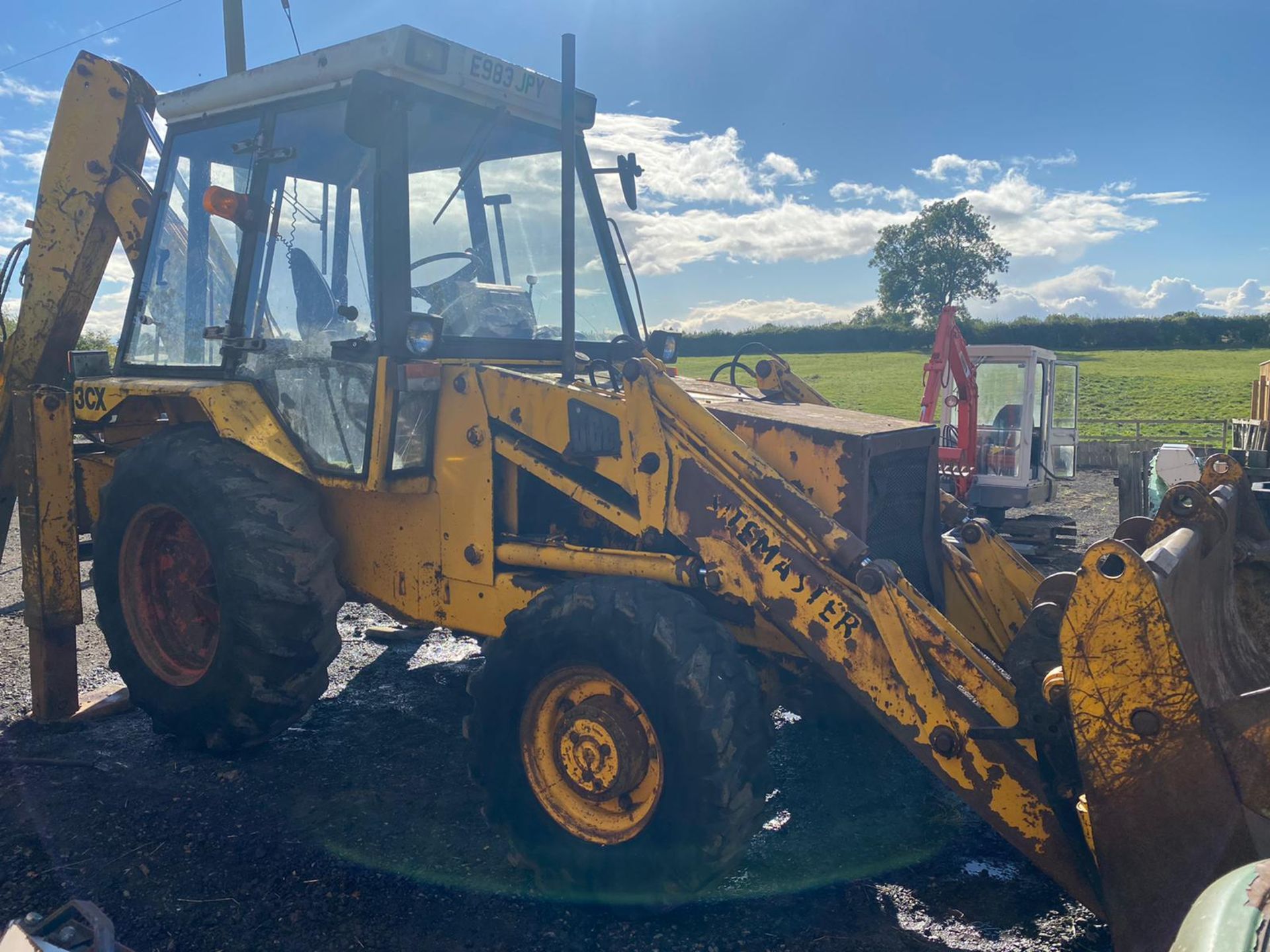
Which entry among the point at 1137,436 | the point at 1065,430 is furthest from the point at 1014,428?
the point at 1137,436

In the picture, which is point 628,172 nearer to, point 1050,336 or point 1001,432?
point 1001,432

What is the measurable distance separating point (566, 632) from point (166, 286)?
3.13 metres

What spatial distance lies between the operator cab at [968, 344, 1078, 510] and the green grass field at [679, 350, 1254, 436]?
38.2 ft

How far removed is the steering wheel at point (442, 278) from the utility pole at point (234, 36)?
681cm

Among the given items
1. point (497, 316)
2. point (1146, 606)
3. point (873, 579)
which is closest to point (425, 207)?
point (497, 316)

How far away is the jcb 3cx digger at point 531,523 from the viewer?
2.94 metres

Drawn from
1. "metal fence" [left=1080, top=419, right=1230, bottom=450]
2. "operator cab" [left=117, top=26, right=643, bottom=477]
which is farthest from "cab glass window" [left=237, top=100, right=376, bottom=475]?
"metal fence" [left=1080, top=419, right=1230, bottom=450]

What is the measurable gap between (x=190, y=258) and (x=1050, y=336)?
4274cm

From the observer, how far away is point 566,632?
11.2 ft

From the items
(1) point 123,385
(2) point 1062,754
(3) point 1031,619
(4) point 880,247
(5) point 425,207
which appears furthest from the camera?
(4) point 880,247

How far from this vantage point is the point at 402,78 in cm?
419

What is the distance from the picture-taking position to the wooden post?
5.12 m

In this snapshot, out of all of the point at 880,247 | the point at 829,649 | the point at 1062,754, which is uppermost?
the point at 880,247

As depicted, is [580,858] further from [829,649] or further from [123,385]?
[123,385]
